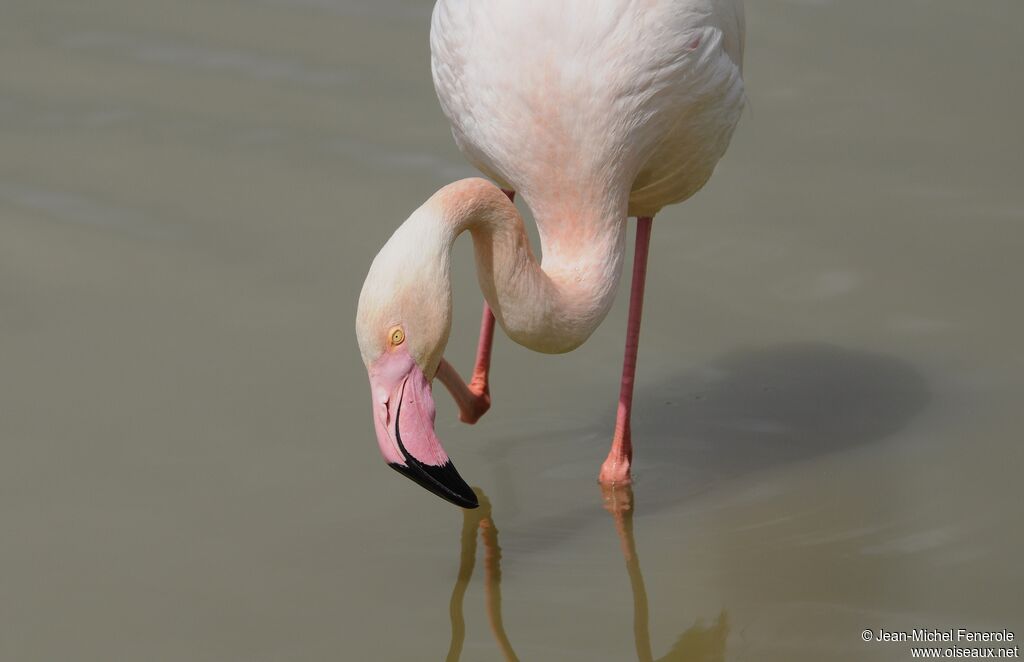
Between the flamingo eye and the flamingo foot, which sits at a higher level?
Answer: the flamingo eye

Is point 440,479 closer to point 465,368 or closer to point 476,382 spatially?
point 476,382

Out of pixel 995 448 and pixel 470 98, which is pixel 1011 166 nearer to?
pixel 995 448

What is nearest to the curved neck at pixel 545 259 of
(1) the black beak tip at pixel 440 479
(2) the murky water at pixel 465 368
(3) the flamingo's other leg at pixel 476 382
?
(1) the black beak tip at pixel 440 479

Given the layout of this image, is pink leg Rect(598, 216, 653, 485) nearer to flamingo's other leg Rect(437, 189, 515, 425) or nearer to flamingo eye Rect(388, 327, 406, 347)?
flamingo's other leg Rect(437, 189, 515, 425)

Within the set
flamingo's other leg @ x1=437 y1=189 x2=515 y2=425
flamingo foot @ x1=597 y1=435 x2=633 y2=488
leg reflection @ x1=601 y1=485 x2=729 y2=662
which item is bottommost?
leg reflection @ x1=601 y1=485 x2=729 y2=662

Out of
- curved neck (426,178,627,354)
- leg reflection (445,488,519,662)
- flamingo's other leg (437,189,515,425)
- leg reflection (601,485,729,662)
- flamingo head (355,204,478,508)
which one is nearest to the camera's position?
flamingo head (355,204,478,508)

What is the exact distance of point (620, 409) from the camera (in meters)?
5.91

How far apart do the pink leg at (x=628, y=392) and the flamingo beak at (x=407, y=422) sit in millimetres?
1261

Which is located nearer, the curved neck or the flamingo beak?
the flamingo beak

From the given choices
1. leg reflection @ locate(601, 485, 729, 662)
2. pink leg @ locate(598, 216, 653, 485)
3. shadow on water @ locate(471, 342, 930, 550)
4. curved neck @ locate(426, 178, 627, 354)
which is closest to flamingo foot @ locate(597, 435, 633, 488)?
pink leg @ locate(598, 216, 653, 485)

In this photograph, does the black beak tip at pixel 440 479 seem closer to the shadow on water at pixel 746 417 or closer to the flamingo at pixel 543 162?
the flamingo at pixel 543 162

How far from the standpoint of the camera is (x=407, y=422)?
469cm

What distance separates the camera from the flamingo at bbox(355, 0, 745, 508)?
4656 mm

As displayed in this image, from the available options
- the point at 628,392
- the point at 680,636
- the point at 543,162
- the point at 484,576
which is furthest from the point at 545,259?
the point at 680,636
